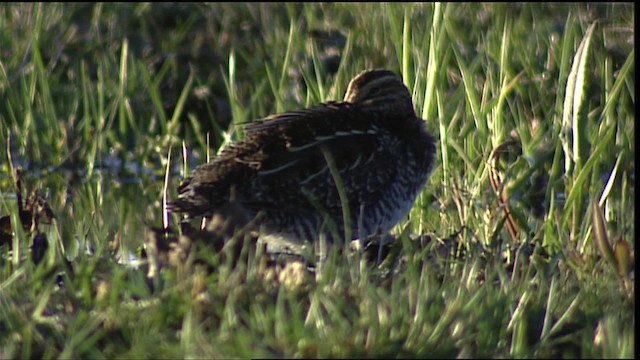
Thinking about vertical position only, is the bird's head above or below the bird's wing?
above

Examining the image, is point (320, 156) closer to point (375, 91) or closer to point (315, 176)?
point (315, 176)

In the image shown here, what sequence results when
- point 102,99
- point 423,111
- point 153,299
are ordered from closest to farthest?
point 153,299
point 423,111
point 102,99

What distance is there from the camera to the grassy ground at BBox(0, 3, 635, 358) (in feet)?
11.5

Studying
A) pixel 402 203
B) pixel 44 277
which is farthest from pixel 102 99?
pixel 44 277

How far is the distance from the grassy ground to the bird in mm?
200

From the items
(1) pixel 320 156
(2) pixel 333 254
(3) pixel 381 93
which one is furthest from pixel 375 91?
(2) pixel 333 254

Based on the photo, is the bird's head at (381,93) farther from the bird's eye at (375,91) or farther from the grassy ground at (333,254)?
the grassy ground at (333,254)

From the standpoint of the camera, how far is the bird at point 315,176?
15.5 feet

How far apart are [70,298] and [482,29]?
4610 millimetres

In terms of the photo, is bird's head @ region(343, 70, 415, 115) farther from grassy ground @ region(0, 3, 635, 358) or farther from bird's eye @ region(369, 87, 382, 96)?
grassy ground @ region(0, 3, 635, 358)

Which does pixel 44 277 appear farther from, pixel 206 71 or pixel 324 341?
pixel 206 71

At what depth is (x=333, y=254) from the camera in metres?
3.97

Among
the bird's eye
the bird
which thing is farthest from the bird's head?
the bird

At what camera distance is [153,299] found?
3.63 metres
